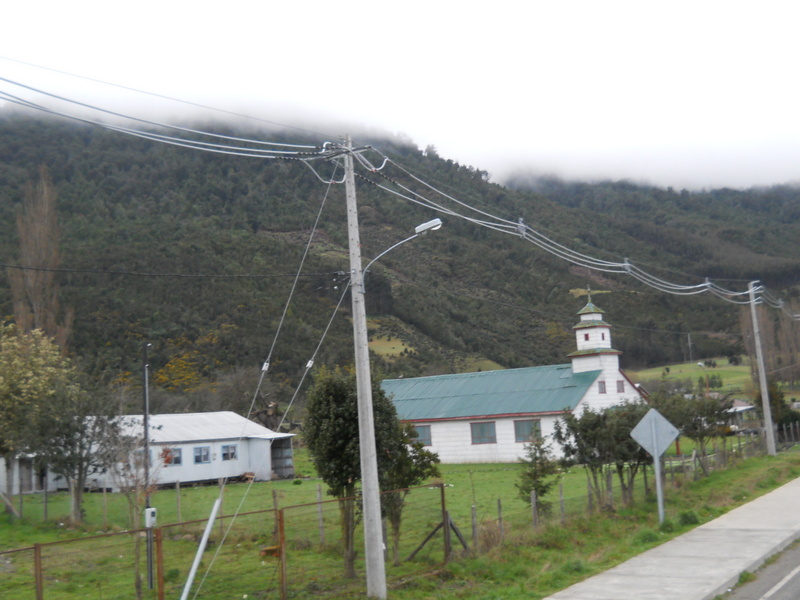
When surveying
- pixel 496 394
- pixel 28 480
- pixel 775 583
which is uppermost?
pixel 496 394

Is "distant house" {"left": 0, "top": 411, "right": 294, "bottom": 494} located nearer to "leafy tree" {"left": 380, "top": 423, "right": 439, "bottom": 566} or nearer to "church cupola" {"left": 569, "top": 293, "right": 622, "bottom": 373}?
"church cupola" {"left": 569, "top": 293, "right": 622, "bottom": 373}

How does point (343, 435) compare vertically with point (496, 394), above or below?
below

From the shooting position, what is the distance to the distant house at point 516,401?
44312 millimetres

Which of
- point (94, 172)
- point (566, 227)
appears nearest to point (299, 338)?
point (94, 172)

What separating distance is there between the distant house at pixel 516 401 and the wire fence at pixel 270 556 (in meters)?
23.5

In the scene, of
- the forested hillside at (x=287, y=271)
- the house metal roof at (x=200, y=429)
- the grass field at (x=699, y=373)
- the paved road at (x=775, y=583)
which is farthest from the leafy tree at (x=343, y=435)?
the grass field at (x=699, y=373)

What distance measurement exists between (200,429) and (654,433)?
86.1ft

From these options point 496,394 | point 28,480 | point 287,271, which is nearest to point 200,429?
point 28,480

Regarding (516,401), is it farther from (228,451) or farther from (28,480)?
(28,480)

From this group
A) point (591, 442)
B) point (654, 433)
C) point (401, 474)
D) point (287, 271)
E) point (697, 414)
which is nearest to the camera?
point (401, 474)

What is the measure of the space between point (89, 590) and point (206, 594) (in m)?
3.08

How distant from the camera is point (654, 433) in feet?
60.9

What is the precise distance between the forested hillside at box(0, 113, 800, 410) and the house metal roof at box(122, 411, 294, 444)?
12.2 metres

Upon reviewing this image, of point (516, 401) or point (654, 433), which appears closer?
point (654, 433)
